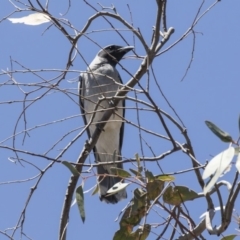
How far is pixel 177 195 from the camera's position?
2803 mm

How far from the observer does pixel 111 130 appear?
23.2ft

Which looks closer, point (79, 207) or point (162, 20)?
point (79, 207)

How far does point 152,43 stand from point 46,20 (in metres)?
0.56

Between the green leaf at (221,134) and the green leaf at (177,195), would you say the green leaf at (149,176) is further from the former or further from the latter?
the green leaf at (221,134)

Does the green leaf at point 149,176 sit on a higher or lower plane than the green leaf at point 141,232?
higher

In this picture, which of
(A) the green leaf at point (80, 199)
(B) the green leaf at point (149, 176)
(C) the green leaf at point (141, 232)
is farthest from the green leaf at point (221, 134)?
(A) the green leaf at point (80, 199)

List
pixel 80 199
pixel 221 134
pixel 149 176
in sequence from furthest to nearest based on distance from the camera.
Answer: pixel 80 199 < pixel 149 176 < pixel 221 134

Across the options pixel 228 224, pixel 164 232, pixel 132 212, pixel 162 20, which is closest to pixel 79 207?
pixel 132 212

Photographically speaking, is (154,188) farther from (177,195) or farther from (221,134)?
(221,134)

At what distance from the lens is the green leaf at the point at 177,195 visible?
9.16ft

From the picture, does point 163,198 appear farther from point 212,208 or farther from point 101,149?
point 101,149

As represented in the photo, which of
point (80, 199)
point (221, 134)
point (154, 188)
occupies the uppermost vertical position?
point (80, 199)

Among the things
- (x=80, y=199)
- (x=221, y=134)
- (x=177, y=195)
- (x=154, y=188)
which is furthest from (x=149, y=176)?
(x=221, y=134)

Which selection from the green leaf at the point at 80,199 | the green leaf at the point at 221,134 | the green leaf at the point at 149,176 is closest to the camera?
the green leaf at the point at 221,134
